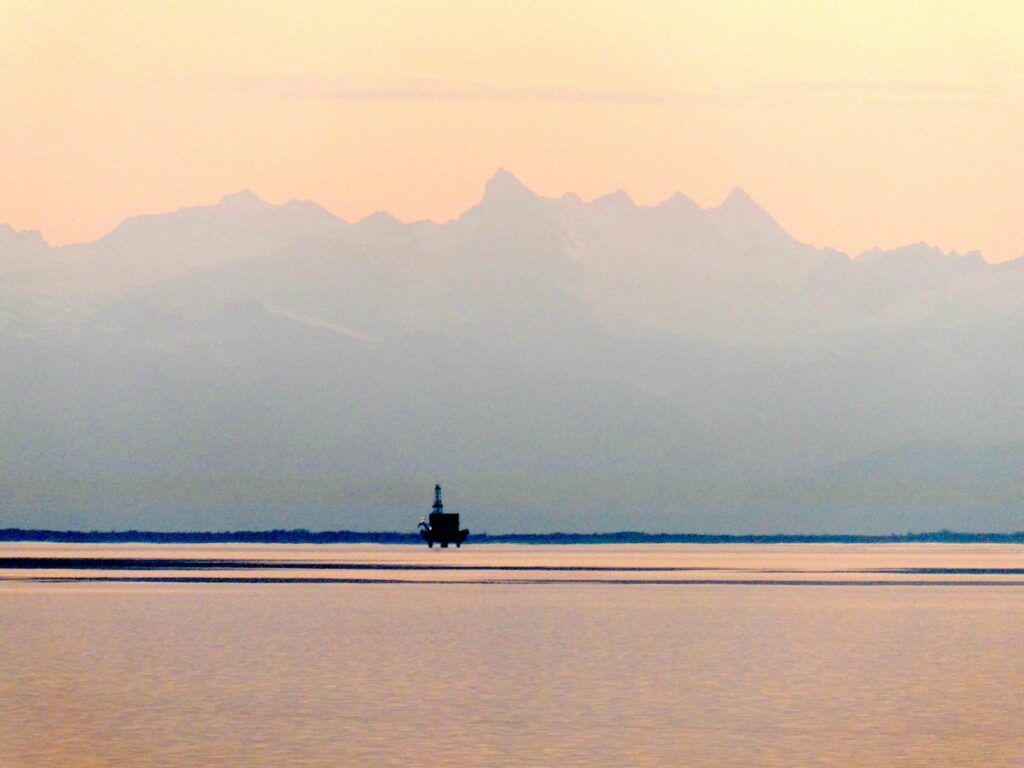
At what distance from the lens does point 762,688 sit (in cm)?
3612

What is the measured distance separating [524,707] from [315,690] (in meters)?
4.65

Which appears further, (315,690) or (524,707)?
(315,690)

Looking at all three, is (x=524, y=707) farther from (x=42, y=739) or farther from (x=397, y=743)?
(x=42, y=739)

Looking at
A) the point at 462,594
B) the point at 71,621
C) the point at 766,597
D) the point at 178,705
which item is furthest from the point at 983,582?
the point at 178,705

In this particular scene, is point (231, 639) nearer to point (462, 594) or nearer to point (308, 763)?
point (308, 763)

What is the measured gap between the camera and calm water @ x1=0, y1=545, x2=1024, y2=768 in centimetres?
2741

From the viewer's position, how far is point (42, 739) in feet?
92.3

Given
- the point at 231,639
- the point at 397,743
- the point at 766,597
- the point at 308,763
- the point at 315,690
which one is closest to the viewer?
the point at 308,763

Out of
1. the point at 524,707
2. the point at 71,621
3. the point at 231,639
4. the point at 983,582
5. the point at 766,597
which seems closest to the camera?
the point at 524,707

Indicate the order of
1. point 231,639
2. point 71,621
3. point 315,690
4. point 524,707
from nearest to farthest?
point 524,707 → point 315,690 → point 231,639 → point 71,621

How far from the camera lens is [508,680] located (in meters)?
37.6

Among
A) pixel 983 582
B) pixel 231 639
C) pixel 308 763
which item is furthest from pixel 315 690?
pixel 983 582

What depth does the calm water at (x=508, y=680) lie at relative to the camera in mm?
27406

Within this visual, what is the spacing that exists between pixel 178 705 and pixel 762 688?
10.7m
